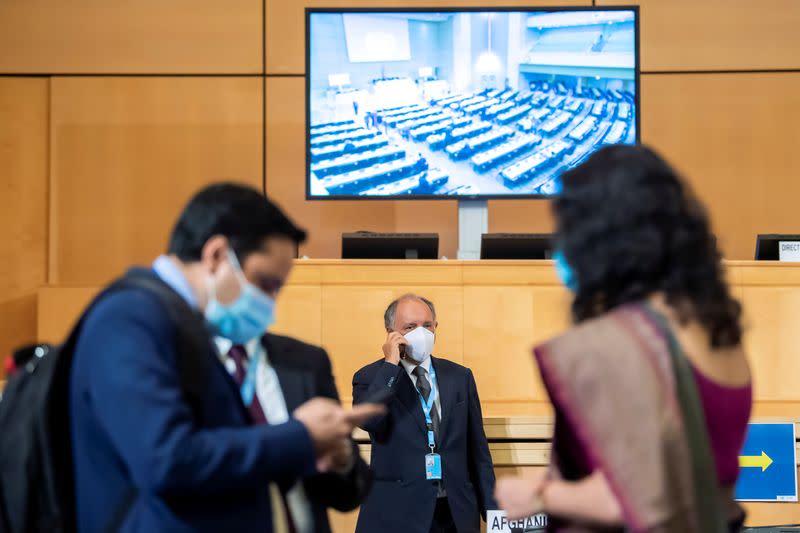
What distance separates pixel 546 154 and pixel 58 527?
15.7 ft

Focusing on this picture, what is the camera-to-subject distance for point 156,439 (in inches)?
58.5

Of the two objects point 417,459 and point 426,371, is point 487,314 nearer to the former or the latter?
point 426,371

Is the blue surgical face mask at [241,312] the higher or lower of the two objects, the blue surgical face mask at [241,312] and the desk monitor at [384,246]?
the lower

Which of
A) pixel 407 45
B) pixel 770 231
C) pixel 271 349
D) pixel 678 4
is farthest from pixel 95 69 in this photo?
pixel 271 349

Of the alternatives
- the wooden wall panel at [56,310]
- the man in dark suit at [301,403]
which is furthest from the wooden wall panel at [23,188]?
the man in dark suit at [301,403]

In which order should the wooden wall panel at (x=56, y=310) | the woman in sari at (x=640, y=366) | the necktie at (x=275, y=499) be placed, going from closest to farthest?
the woman in sari at (x=640, y=366) → the necktie at (x=275, y=499) → the wooden wall panel at (x=56, y=310)

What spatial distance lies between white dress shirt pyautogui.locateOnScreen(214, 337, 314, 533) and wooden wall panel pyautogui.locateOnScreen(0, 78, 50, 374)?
212 inches

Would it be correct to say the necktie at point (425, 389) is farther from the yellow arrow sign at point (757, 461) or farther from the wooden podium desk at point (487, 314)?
the yellow arrow sign at point (757, 461)

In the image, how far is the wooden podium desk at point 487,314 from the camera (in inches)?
187

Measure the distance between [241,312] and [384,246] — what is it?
3.50 m

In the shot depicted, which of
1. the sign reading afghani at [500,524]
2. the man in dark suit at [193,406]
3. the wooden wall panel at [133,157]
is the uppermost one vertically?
the wooden wall panel at [133,157]

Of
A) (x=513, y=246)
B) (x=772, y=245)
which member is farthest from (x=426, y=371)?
(x=772, y=245)

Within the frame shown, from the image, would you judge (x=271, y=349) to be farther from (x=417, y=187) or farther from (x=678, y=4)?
(x=678, y=4)

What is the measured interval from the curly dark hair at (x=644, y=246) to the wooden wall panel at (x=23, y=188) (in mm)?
6048
